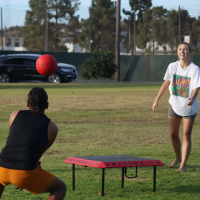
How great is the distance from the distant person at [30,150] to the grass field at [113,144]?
1.44m

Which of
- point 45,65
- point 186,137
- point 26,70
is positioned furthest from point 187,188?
point 26,70

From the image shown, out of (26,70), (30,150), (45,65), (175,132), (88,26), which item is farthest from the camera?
(88,26)

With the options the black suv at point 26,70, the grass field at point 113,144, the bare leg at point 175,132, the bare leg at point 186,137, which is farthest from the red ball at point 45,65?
the black suv at point 26,70

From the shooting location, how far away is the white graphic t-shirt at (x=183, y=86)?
7488mm

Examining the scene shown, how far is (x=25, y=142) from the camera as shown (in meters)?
4.79

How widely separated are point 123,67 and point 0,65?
1271 centimetres

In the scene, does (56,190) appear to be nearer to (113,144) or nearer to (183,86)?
(183,86)

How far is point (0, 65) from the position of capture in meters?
31.1

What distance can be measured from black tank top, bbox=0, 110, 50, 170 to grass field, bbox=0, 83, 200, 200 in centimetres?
159

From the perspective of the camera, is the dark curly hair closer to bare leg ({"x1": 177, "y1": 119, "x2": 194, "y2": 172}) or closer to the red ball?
bare leg ({"x1": 177, "y1": 119, "x2": 194, "y2": 172})

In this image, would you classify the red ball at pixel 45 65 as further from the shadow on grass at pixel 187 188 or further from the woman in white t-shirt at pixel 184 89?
the shadow on grass at pixel 187 188

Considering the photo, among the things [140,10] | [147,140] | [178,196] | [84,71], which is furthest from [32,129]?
[140,10]

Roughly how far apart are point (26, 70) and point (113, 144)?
70.8 ft

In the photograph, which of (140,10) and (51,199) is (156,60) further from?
(51,199)
